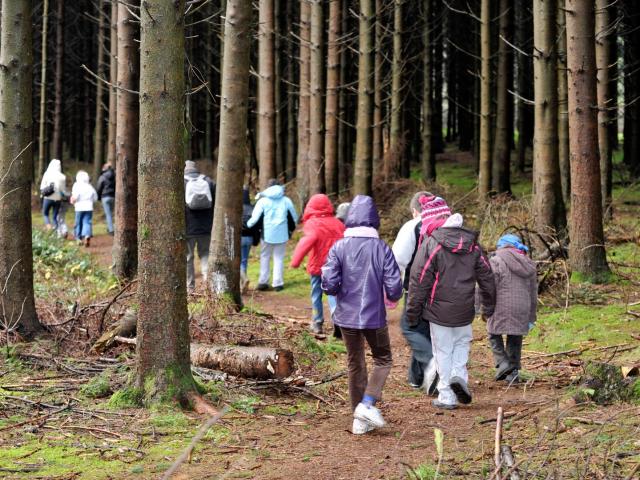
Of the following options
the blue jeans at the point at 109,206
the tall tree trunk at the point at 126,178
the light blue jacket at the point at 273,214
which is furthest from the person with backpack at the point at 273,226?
the blue jeans at the point at 109,206

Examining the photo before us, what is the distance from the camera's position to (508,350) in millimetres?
8617

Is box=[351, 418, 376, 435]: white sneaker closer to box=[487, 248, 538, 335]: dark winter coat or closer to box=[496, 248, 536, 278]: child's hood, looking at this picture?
box=[487, 248, 538, 335]: dark winter coat

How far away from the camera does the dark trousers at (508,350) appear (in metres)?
8.55

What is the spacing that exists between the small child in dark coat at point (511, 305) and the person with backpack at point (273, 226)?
6588mm

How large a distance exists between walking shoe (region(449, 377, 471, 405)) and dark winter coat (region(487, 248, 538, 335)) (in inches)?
39.0

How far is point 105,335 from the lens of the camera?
8805 mm

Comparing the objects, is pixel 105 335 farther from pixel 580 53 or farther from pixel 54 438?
pixel 580 53

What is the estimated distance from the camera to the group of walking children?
700 cm

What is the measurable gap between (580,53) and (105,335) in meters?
7.51

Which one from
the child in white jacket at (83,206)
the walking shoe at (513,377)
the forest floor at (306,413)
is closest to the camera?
the forest floor at (306,413)

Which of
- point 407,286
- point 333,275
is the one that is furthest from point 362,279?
point 407,286

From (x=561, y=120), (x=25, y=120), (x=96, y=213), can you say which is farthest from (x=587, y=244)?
(x=96, y=213)

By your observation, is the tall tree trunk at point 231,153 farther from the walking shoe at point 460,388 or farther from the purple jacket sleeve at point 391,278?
the purple jacket sleeve at point 391,278

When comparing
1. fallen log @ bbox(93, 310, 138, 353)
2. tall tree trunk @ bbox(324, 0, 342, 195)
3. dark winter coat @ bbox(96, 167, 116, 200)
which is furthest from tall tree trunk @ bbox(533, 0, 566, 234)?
dark winter coat @ bbox(96, 167, 116, 200)
